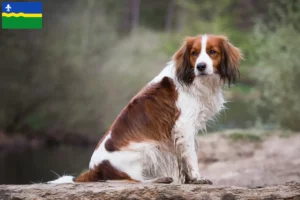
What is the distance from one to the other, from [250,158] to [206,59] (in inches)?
239

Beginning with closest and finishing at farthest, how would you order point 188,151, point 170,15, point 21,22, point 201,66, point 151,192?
point 151,192
point 201,66
point 188,151
point 21,22
point 170,15

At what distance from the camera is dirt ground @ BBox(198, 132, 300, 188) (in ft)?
28.7

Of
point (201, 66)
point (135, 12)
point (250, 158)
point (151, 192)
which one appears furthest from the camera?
point (135, 12)

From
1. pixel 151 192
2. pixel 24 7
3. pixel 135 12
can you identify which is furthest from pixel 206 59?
pixel 135 12

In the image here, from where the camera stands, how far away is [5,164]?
49.3ft

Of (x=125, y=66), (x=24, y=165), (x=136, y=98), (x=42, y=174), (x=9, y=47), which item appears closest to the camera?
(x=136, y=98)

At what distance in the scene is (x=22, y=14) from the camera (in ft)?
25.7

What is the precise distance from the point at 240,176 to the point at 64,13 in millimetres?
11804

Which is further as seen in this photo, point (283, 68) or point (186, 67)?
point (283, 68)

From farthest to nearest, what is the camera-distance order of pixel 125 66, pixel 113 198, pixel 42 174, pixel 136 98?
pixel 125 66, pixel 42 174, pixel 136 98, pixel 113 198

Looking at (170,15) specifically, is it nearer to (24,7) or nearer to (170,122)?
(24,7)

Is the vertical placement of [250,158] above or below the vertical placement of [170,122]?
below

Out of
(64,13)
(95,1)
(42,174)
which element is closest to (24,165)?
(42,174)

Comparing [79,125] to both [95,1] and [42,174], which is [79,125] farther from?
[42,174]
